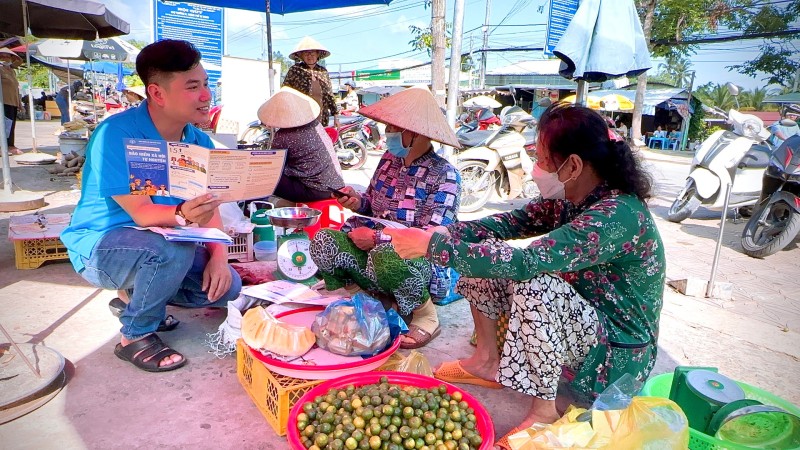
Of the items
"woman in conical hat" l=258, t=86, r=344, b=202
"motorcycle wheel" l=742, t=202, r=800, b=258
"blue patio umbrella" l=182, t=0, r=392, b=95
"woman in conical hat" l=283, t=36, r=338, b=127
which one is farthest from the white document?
"motorcycle wheel" l=742, t=202, r=800, b=258

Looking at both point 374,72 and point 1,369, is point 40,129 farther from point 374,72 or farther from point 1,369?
point 374,72

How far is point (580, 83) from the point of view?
4.71m

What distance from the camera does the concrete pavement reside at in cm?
187

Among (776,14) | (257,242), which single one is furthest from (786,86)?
(257,242)

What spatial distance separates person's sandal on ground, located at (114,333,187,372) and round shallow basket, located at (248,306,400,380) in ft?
1.94

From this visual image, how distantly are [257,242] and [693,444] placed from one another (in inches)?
126

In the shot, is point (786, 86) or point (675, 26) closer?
point (675, 26)

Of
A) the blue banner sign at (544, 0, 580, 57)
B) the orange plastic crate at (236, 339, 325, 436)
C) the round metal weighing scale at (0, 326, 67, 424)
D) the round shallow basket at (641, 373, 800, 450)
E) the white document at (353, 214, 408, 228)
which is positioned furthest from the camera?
the blue banner sign at (544, 0, 580, 57)

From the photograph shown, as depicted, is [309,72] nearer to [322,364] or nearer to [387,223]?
[387,223]

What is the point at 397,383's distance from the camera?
1888 mm

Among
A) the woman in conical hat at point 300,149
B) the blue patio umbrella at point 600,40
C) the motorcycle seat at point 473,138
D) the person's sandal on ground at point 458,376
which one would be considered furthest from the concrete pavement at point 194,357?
the motorcycle seat at point 473,138

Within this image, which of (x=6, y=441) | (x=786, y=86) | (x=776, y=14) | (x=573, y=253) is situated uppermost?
(x=776, y=14)

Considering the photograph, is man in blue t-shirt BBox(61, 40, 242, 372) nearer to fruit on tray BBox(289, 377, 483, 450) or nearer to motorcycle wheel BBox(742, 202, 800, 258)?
fruit on tray BBox(289, 377, 483, 450)

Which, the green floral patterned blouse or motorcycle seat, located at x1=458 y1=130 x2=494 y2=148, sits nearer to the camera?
the green floral patterned blouse
